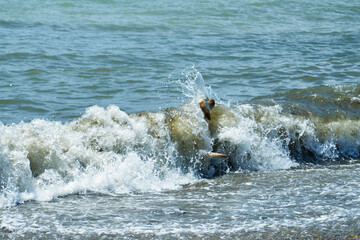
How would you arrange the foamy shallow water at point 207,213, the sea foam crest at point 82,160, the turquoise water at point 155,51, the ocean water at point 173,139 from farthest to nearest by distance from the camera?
the turquoise water at point 155,51, the sea foam crest at point 82,160, the ocean water at point 173,139, the foamy shallow water at point 207,213

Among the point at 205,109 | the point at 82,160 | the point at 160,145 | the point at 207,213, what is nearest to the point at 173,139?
the point at 160,145

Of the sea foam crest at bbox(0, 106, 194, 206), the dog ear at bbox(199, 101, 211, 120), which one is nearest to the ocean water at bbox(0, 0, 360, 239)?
the sea foam crest at bbox(0, 106, 194, 206)

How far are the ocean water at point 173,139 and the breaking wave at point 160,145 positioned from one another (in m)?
0.02

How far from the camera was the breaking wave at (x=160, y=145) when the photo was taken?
591cm

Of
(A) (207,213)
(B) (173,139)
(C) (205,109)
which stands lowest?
(A) (207,213)

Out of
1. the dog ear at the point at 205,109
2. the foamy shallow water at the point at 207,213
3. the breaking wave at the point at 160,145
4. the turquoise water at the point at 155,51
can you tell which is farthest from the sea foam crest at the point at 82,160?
the turquoise water at the point at 155,51

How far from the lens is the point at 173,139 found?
22.5 ft

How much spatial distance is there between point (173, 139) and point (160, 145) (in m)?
0.20

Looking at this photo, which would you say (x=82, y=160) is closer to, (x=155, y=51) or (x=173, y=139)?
(x=173, y=139)

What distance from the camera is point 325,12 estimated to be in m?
20.4

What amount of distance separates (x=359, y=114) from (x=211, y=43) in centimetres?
647

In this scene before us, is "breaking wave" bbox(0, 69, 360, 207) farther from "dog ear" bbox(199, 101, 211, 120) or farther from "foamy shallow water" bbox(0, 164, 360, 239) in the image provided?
"foamy shallow water" bbox(0, 164, 360, 239)

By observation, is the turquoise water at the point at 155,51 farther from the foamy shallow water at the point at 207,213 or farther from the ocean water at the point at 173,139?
the foamy shallow water at the point at 207,213

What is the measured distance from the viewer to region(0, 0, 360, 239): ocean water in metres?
4.98
